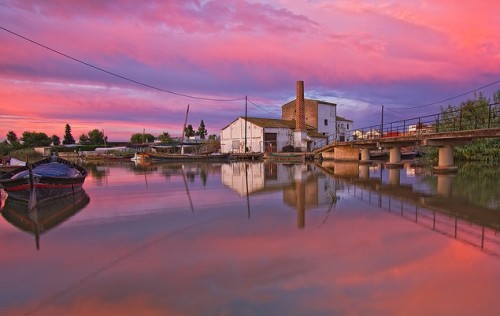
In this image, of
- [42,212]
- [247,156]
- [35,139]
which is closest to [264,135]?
[247,156]

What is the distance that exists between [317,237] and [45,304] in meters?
5.51

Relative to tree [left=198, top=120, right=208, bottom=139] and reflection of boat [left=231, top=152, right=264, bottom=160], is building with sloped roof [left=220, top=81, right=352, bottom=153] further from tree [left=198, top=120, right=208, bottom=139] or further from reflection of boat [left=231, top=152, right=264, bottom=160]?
tree [left=198, top=120, right=208, bottom=139]

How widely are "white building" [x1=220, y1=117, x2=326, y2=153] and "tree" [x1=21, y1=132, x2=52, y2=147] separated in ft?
237

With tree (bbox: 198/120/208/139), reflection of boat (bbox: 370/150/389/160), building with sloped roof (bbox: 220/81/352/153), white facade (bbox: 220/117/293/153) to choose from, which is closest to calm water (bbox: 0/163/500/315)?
reflection of boat (bbox: 370/150/389/160)

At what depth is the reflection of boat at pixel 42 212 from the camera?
1059 cm

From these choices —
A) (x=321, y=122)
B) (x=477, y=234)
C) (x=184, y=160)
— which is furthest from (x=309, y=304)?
(x=321, y=122)

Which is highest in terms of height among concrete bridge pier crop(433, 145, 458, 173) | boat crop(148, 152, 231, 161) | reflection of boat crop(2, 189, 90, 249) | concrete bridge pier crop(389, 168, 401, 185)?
concrete bridge pier crop(433, 145, 458, 173)

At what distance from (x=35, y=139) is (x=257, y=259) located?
117268 mm

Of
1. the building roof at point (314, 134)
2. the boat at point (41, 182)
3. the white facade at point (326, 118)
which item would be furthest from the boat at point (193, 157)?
the boat at point (41, 182)

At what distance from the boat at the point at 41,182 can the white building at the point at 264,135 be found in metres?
38.9

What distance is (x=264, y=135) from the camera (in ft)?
180

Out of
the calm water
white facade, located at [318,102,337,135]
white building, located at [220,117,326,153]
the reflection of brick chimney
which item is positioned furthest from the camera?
white facade, located at [318,102,337,135]

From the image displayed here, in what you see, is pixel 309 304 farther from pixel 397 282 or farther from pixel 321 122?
pixel 321 122

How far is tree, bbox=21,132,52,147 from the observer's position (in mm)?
103231
